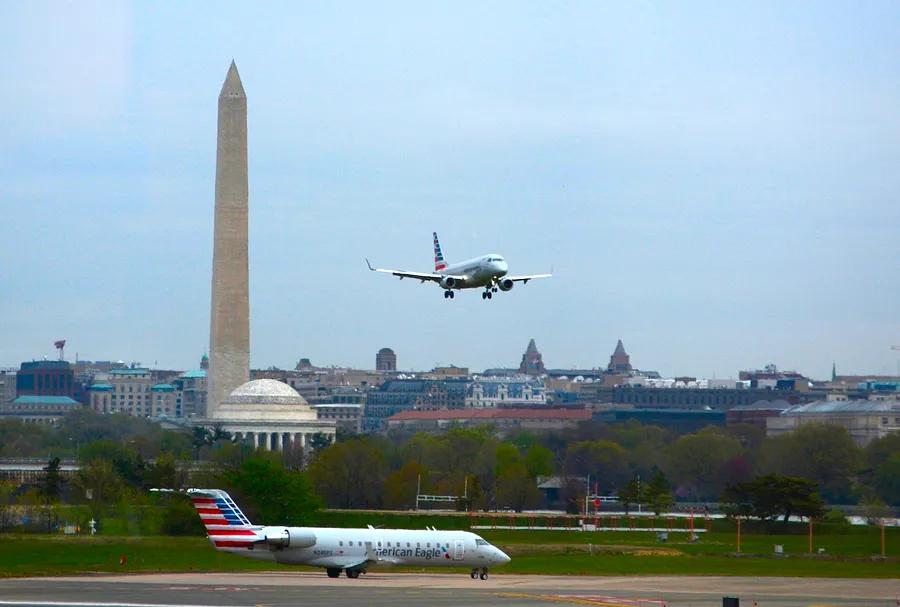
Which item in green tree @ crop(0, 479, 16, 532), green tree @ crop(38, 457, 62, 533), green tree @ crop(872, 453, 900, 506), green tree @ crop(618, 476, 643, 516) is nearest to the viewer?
green tree @ crop(0, 479, 16, 532)

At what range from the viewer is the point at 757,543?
121688 millimetres

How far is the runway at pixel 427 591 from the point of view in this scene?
3061 inches

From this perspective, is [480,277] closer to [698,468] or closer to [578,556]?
[578,556]

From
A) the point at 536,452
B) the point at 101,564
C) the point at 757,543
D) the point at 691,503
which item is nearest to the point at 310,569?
the point at 101,564

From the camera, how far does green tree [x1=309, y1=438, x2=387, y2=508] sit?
159625mm

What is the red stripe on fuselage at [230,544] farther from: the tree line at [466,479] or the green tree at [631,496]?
the green tree at [631,496]

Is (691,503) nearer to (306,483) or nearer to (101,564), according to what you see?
(306,483)

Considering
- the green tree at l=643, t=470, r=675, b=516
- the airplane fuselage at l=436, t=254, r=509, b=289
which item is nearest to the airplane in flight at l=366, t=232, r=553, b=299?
the airplane fuselage at l=436, t=254, r=509, b=289

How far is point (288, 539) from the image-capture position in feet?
310

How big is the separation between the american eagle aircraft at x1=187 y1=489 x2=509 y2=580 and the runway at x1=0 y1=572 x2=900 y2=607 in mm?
878

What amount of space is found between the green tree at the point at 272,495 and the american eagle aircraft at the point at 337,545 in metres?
29.3

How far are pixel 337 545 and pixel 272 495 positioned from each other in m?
33.6

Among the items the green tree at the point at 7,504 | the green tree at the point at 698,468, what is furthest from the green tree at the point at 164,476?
the green tree at the point at 698,468

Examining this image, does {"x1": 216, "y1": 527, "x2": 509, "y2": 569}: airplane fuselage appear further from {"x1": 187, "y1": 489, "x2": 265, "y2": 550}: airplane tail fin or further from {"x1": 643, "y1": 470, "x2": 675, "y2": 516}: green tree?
{"x1": 643, "y1": 470, "x2": 675, "y2": 516}: green tree
